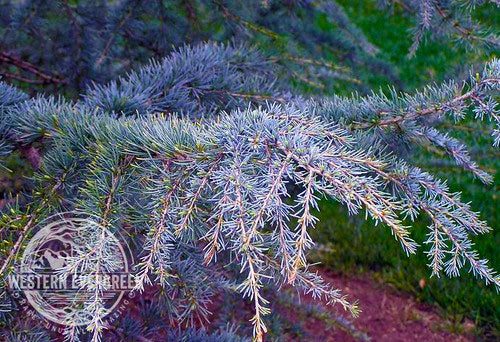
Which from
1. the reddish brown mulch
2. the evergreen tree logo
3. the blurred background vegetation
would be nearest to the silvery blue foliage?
the evergreen tree logo

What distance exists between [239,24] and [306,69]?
31 cm

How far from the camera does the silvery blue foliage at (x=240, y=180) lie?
0.97 metres

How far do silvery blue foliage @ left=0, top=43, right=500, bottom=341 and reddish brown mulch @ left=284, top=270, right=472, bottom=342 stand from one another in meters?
1.58

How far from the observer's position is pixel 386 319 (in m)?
2.98

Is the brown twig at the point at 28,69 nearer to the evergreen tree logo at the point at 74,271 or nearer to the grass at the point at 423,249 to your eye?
the evergreen tree logo at the point at 74,271

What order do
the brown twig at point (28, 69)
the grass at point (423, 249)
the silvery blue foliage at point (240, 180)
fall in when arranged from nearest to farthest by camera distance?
the silvery blue foliage at point (240, 180)
the brown twig at point (28, 69)
the grass at point (423, 249)

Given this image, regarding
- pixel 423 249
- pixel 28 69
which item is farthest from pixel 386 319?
pixel 28 69

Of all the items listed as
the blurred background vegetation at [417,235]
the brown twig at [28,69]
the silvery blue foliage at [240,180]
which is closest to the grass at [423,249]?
the blurred background vegetation at [417,235]

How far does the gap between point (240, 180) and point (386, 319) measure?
7.42 ft

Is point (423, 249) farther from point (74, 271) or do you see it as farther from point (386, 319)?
point (74, 271)

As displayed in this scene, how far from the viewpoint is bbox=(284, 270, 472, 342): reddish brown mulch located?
2836mm

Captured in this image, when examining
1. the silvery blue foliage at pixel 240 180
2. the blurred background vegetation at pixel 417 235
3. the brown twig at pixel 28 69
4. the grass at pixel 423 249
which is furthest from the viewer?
the grass at pixel 423 249

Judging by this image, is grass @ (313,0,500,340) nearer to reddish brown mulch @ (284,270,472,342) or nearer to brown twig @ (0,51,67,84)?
reddish brown mulch @ (284,270,472,342)

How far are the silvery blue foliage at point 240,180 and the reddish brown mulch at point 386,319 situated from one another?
1576 mm
